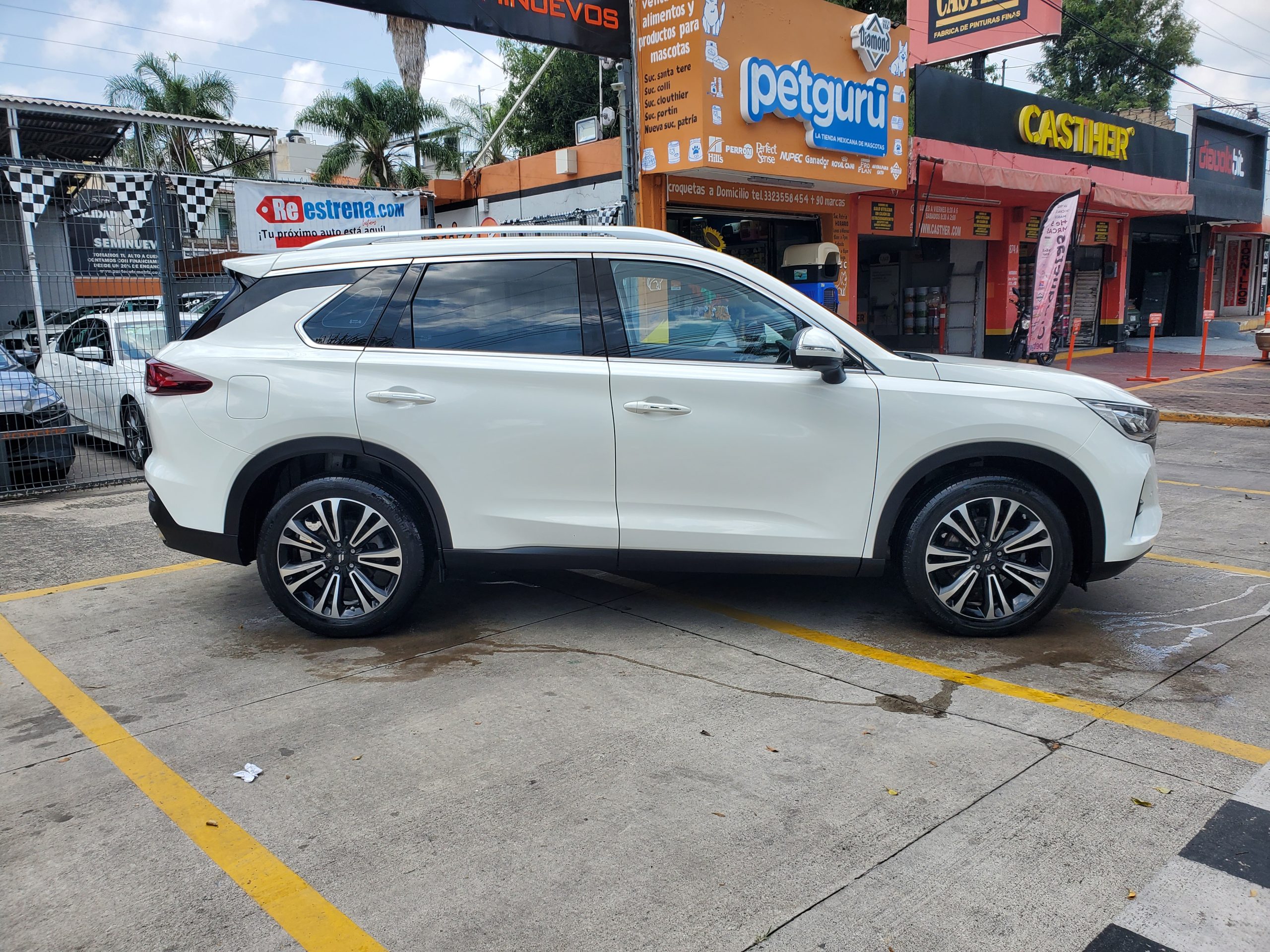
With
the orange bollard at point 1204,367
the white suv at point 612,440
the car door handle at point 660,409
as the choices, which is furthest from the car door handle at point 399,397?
the orange bollard at point 1204,367

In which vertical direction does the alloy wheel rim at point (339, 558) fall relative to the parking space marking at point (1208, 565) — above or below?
above

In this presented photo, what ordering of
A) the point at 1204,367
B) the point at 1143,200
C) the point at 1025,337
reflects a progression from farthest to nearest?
the point at 1143,200 < the point at 1204,367 < the point at 1025,337

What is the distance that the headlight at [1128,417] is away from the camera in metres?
4.45

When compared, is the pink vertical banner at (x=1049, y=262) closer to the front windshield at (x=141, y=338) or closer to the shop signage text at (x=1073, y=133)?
the shop signage text at (x=1073, y=133)

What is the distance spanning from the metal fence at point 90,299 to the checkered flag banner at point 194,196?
11 mm

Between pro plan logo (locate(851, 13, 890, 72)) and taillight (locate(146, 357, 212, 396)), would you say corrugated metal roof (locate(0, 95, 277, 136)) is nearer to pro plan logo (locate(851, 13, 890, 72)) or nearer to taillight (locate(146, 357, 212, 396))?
pro plan logo (locate(851, 13, 890, 72))

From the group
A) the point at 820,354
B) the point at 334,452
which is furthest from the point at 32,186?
the point at 820,354

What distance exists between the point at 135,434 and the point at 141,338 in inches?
40.1

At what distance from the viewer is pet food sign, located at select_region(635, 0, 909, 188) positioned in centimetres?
1265

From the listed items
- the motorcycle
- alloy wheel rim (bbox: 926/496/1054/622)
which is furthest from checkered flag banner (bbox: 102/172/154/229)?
the motorcycle

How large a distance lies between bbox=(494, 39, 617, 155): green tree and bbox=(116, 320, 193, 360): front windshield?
19.6 meters

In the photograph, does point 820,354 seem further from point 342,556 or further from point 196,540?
point 196,540

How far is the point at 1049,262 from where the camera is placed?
1527 centimetres

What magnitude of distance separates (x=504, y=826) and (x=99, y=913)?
1.14 metres
